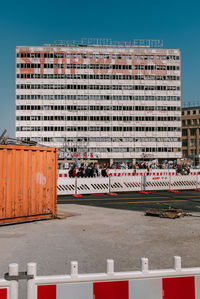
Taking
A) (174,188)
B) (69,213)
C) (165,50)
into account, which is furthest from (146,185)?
(165,50)

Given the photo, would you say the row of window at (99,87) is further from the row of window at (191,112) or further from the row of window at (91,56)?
the row of window at (191,112)

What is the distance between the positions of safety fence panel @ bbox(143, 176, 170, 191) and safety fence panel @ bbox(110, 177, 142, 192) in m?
0.58

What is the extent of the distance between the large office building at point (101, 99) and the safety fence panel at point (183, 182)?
63.2m

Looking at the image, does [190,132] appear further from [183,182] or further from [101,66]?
[183,182]

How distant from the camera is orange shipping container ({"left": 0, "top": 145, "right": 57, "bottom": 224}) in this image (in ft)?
35.4

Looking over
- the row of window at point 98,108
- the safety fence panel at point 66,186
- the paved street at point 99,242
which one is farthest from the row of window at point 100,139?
the paved street at point 99,242

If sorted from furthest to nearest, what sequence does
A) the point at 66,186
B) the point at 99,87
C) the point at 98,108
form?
the point at 98,108 → the point at 99,87 → the point at 66,186

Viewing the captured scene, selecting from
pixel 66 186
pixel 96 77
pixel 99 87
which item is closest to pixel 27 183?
pixel 66 186

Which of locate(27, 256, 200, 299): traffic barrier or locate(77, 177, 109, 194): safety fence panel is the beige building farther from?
locate(27, 256, 200, 299): traffic barrier

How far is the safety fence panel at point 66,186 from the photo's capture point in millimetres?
21620

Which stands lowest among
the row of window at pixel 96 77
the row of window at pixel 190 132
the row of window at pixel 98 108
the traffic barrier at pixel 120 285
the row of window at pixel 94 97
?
the traffic barrier at pixel 120 285

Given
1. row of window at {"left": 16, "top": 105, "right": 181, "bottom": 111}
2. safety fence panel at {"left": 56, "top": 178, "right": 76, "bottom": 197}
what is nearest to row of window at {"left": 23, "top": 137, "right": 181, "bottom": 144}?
row of window at {"left": 16, "top": 105, "right": 181, "bottom": 111}

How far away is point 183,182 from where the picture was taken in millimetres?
24953

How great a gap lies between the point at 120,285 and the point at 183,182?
2302cm
